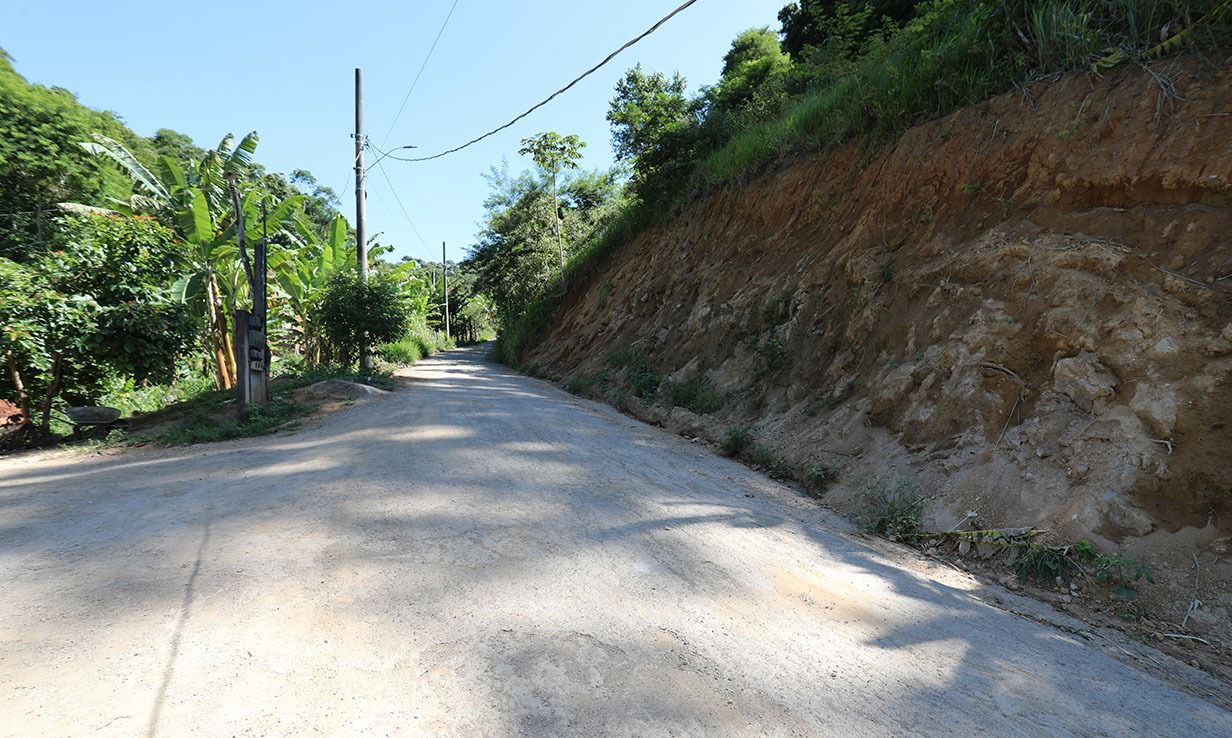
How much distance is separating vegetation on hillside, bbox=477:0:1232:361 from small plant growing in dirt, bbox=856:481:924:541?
4.80 m

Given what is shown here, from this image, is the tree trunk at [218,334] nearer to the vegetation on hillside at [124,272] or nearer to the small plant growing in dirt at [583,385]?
the vegetation on hillside at [124,272]

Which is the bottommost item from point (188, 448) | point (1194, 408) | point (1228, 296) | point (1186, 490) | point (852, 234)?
point (188, 448)

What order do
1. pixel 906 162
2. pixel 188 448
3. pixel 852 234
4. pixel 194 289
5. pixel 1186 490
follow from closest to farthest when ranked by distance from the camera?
pixel 1186 490
pixel 188 448
pixel 906 162
pixel 852 234
pixel 194 289

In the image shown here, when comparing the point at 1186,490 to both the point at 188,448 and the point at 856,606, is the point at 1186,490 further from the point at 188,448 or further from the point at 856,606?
the point at 188,448

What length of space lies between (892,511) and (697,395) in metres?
4.69

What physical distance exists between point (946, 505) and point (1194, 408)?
1.73 meters

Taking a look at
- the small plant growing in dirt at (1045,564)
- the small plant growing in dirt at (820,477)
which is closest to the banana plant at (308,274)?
the small plant growing in dirt at (820,477)

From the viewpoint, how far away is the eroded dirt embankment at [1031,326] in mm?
4082

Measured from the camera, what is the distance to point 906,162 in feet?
26.7

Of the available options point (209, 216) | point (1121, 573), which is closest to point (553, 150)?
point (209, 216)

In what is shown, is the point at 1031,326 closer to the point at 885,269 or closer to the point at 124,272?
the point at 885,269

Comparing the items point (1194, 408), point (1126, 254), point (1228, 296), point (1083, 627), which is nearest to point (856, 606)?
point (1083, 627)

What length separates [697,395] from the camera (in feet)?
30.8

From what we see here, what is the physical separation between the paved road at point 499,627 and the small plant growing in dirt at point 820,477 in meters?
0.90
